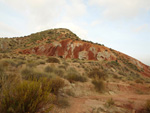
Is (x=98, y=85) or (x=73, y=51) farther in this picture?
(x=73, y=51)

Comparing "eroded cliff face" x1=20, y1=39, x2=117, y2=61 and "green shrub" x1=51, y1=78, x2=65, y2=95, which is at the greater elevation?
"eroded cliff face" x1=20, y1=39, x2=117, y2=61

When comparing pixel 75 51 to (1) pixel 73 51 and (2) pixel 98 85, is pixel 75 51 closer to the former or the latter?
(1) pixel 73 51

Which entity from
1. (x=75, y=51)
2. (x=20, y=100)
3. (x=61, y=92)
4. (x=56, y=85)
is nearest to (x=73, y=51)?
(x=75, y=51)

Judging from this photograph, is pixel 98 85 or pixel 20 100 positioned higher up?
pixel 20 100

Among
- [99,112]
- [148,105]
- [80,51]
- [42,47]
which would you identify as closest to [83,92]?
[99,112]

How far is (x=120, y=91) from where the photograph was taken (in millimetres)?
7449

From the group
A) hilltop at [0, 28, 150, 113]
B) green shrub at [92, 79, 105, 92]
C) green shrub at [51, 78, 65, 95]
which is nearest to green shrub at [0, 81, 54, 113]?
hilltop at [0, 28, 150, 113]

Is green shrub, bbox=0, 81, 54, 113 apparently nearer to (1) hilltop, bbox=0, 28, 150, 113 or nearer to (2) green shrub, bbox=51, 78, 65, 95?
(1) hilltop, bbox=0, 28, 150, 113

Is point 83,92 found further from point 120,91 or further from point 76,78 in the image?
point 120,91

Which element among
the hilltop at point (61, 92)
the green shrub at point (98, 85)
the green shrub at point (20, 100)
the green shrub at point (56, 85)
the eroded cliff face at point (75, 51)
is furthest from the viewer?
the eroded cliff face at point (75, 51)

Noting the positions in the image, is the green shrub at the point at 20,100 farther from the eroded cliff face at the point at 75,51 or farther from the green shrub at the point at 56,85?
the eroded cliff face at the point at 75,51

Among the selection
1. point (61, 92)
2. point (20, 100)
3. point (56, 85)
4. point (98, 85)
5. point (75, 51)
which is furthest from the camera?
point (75, 51)

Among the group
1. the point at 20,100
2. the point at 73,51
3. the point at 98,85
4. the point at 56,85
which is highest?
the point at 73,51

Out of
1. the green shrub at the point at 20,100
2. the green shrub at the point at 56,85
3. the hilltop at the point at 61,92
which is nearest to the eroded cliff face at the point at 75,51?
the hilltop at the point at 61,92
